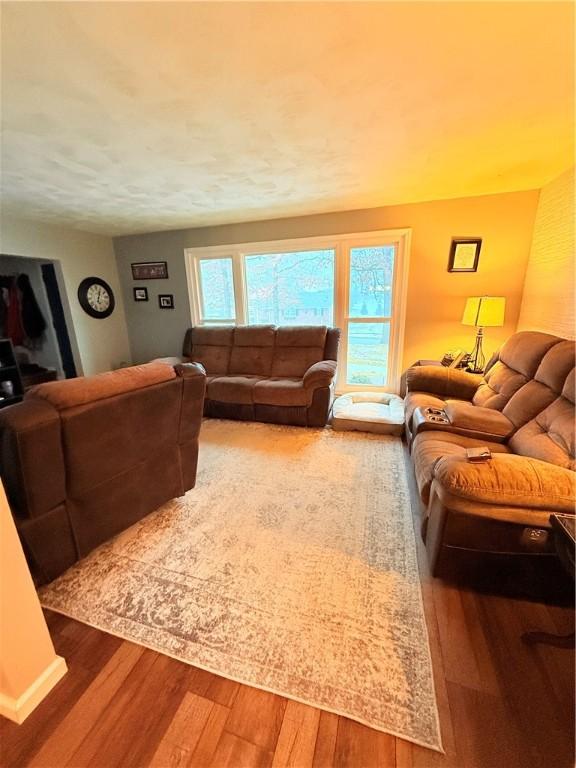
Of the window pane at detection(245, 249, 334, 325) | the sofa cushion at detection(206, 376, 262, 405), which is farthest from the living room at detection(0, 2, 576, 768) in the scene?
the window pane at detection(245, 249, 334, 325)

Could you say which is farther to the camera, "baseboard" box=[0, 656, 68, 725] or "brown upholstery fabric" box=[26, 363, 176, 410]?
"brown upholstery fabric" box=[26, 363, 176, 410]

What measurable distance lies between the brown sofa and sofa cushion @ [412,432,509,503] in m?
1.33

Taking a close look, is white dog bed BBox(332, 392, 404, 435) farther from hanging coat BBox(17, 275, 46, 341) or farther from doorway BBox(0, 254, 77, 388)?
hanging coat BBox(17, 275, 46, 341)

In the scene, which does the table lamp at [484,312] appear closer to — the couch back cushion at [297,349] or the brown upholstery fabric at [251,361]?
the couch back cushion at [297,349]

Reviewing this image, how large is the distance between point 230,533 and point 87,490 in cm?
80

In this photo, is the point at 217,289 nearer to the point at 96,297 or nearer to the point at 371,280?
the point at 96,297

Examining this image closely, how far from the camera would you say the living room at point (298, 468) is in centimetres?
99

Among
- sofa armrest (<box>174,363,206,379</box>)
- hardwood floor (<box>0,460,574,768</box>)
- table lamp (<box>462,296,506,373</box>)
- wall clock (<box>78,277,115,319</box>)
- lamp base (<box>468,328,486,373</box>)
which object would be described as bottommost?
hardwood floor (<box>0,460,574,768</box>)

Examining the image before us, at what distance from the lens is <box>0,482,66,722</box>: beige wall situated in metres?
0.93

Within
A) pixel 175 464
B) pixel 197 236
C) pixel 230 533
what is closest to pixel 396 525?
pixel 230 533

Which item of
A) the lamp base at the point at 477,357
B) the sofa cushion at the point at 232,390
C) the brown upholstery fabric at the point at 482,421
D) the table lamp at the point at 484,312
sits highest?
the table lamp at the point at 484,312

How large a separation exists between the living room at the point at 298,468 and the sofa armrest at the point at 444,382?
0.02 meters

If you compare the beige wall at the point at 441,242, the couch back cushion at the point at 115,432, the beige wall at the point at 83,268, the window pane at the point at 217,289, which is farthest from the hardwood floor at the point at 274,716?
the beige wall at the point at 83,268

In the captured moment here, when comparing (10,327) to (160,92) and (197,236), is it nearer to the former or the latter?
(197,236)
